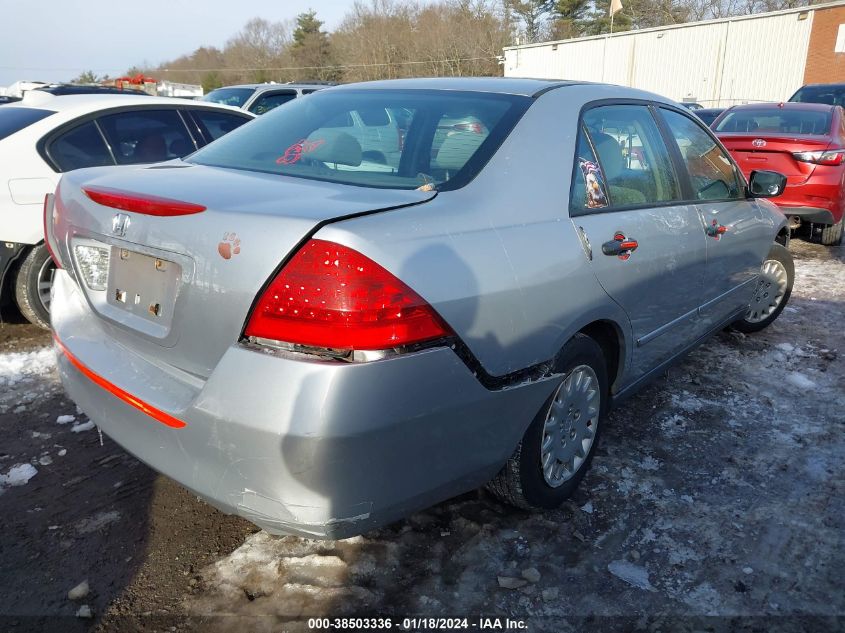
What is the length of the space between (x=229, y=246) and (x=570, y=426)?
1.61m

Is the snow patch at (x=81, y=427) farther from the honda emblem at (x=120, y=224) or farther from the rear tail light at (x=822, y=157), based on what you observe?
the rear tail light at (x=822, y=157)

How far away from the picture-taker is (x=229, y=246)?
182 cm

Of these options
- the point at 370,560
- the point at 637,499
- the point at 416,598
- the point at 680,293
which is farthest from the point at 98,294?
the point at 680,293

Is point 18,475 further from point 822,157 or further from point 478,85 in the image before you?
point 822,157

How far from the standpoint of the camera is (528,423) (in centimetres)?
233

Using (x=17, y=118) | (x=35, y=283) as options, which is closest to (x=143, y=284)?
(x=35, y=283)

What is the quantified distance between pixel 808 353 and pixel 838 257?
3.69 metres

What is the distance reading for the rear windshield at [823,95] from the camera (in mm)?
12781

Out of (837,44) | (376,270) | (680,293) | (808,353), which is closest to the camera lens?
(376,270)

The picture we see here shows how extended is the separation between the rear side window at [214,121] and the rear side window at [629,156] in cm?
355

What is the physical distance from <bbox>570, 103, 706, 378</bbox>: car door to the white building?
28.7 meters

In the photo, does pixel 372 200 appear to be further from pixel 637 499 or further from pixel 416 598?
pixel 637 499

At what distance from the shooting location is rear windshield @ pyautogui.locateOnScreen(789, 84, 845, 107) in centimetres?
1278

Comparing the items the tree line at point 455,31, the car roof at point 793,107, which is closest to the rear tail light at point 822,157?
the car roof at point 793,107
